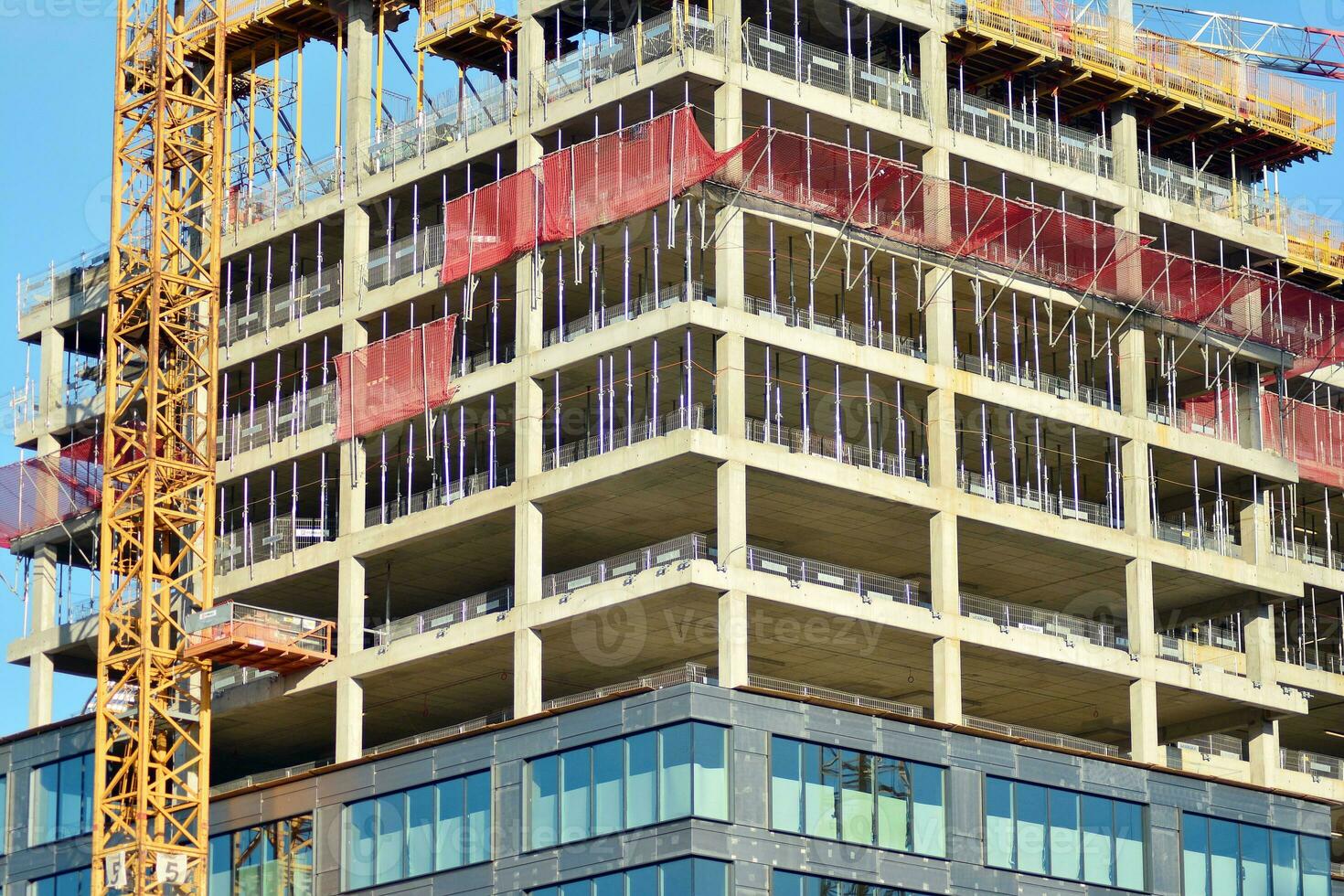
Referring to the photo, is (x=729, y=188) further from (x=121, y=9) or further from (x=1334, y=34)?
(x=1334, y=34)

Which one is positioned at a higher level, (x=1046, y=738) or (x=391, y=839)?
(x=1046, y=738)

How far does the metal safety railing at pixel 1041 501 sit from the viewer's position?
326ft

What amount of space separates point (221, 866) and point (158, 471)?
48.0 feet

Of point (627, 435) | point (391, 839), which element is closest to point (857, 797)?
point (627, 435)

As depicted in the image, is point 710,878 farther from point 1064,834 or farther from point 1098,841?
point 1098,841

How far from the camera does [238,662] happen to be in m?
101

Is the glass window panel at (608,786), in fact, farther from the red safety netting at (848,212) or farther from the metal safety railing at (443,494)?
the red safety netting at (848,212)

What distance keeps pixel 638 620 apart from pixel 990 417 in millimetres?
16518

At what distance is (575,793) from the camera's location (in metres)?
88.4

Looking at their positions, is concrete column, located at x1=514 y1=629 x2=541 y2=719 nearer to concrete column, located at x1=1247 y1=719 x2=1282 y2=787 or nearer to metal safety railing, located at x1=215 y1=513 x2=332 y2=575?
metal safety railing, located at x1=215 y1=513 x2=332 y2=575

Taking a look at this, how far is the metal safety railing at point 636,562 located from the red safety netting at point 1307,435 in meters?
26.7

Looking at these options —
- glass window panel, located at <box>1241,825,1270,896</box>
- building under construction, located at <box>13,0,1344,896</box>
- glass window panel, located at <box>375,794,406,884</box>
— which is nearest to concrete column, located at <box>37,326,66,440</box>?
building under construction, located at <box>13,0,1344,896</box>

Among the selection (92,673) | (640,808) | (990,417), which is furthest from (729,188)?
(92,673)

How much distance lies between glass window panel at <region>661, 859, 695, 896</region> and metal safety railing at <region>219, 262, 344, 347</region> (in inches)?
1230
